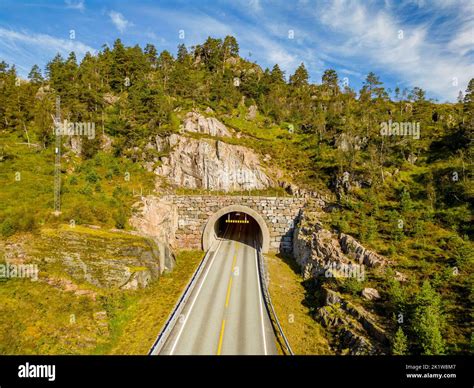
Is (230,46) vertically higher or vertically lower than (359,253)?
higher

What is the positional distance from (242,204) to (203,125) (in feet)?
79.8

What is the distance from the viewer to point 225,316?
24.8 metres

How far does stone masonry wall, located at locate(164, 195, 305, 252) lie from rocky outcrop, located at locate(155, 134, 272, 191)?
24.2ft

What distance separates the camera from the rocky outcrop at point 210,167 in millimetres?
49781

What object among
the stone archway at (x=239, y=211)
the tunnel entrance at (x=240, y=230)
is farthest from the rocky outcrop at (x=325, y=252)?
the tunnel entrance at (x=240, y=230)

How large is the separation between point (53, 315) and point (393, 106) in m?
88.6

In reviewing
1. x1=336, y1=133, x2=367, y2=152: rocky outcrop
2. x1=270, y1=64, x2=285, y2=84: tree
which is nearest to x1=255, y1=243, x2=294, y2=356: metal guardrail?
x1=336, y1=133, x2=367, y2=152: rocky outcrop

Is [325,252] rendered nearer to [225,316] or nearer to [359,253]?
Result: [359,253]

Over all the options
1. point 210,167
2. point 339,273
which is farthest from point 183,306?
point 210,167

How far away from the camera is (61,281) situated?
81.6ft

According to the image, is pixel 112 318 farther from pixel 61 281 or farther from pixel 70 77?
pixel 70 77

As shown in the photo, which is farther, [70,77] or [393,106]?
[393,106]

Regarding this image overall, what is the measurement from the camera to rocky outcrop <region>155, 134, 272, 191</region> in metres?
49.8
